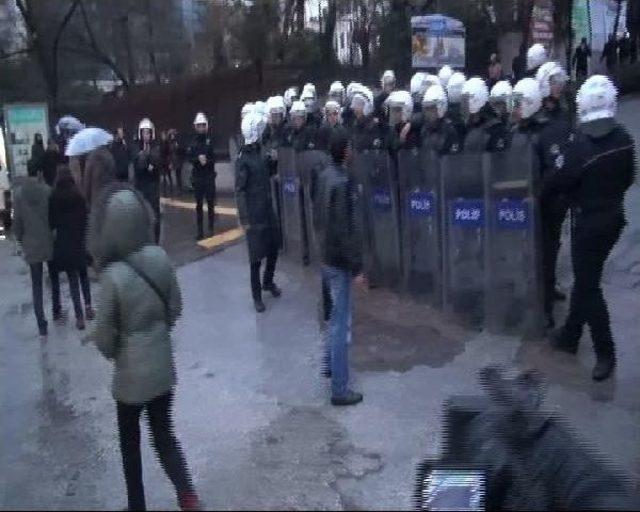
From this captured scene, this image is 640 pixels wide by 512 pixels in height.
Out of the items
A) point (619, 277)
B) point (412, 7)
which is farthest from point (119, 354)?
point (412, 7)

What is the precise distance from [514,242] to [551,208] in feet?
1.33

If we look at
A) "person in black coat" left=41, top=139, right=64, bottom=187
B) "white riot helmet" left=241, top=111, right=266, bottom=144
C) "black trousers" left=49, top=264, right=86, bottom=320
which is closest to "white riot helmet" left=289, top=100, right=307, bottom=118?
"white riot helmet" left=241, top=111, right=266, bottom=144

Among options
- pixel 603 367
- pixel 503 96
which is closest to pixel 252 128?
pixel 503 96

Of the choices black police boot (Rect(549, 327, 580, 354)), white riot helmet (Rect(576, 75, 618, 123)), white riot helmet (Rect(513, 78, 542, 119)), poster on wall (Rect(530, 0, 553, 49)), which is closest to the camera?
white riot helmet (Rect(576, 75, 618, 123))

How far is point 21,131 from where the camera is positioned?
21.4 m

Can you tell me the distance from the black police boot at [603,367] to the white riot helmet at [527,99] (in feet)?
8.02

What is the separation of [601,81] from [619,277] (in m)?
3.28

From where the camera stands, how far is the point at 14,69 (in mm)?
38062

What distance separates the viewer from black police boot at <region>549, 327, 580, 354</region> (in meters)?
7.58

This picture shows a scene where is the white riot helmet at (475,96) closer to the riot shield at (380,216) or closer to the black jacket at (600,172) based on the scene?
the riot shield at (380,216)

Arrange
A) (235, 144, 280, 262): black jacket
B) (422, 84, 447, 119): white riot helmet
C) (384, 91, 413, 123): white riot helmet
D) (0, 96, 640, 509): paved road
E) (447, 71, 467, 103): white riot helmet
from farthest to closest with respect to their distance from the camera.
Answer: (447, 71, 467, 103): white riot helmet
(384, 91, 413, 123): white riot helmet
(235, 144, 280, 262): black jacket
(422, 84, 447, 119): white riot helmet
(0, 96, 640, 509): paved road

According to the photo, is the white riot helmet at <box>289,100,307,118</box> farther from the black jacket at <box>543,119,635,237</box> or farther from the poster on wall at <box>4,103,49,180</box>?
the poster on wall at <box>4,103,49,180</box>

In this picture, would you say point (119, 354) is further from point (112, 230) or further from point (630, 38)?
point (630, 38)

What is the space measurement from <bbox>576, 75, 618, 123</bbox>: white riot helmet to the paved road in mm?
1770
